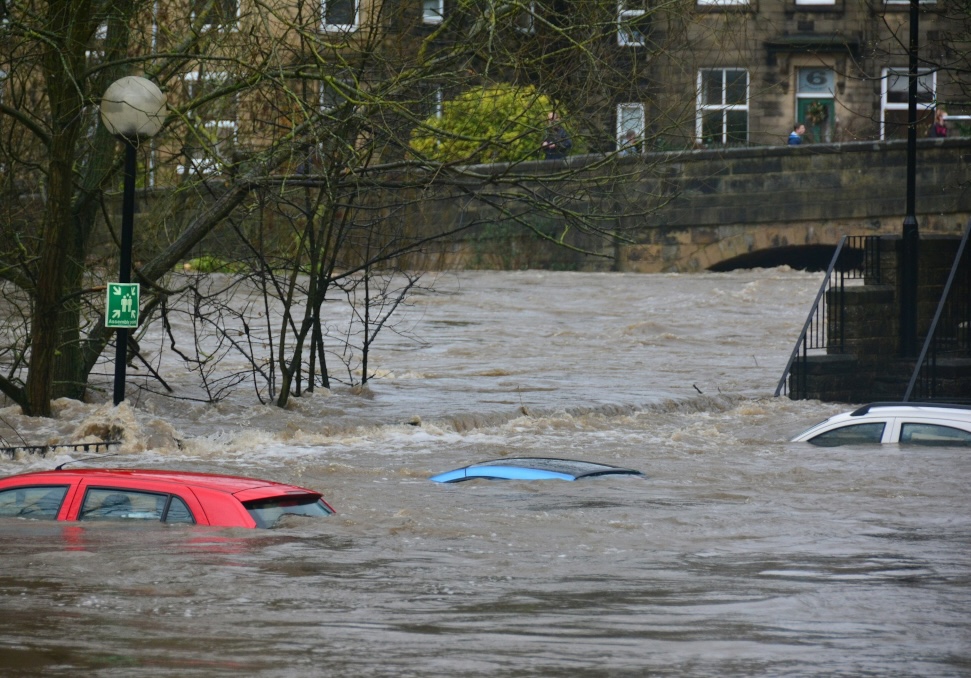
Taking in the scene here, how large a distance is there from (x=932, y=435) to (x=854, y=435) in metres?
0.67

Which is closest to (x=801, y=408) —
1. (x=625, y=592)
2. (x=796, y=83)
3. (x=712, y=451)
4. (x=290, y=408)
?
(x=712, y=451)

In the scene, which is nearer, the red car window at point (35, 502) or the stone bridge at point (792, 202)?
the red car window at point (35, 502)

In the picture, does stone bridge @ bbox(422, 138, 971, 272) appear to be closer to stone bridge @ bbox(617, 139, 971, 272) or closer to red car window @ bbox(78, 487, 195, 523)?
stone bridge @ bbox(617, 139, 971, 272)

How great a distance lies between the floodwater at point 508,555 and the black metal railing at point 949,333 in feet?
3.92

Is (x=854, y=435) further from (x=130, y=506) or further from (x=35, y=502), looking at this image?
(x=35, y=502)

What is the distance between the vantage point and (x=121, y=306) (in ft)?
44.9

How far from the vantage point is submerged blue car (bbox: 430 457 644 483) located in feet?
39.2

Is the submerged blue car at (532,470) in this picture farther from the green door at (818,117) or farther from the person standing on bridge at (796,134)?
the green door at (818,117)

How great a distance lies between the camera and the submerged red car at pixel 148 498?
28.5 feet

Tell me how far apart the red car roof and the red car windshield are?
5 centimetres

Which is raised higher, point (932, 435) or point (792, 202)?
point (792, 202)

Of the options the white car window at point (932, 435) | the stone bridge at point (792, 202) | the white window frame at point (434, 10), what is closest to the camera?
the white car window at point (932, 435)

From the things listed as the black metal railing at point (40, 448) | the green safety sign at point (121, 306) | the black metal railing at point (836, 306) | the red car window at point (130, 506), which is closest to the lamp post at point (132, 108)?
the green safety sign at point (121, 306)

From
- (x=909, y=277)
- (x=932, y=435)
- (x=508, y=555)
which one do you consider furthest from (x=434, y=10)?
(x=909, y=277)
